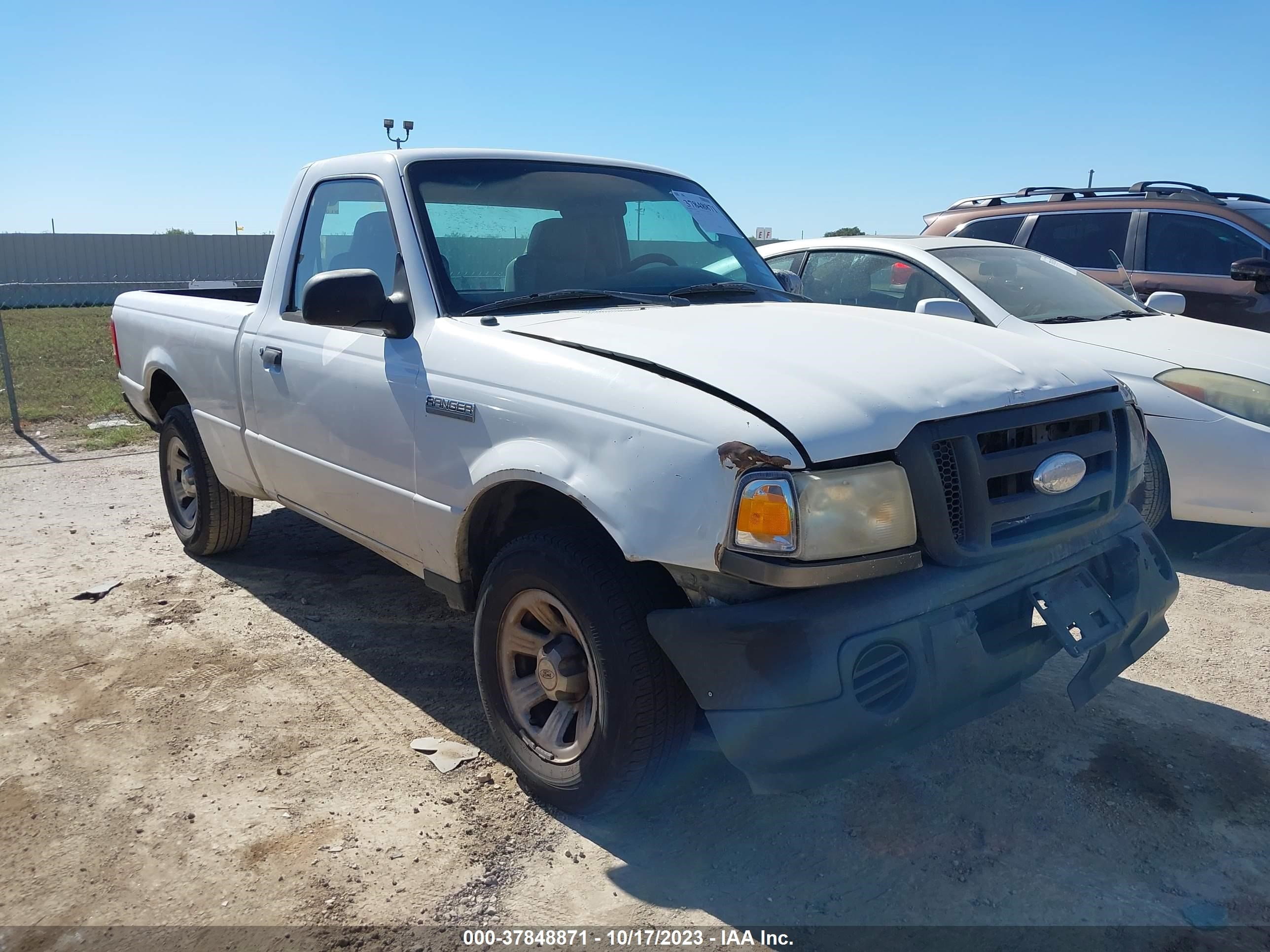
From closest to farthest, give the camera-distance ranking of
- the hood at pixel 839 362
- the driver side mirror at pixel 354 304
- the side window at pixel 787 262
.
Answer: the hood at pixel 839 362, the driver side mirror at pixel 354 304, the side window at pixel 787 262

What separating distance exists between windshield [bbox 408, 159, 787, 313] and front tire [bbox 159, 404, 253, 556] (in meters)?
2.18

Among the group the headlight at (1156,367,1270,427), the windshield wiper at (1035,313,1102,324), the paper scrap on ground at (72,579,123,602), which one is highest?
the windshield wiper at (1035,313,1102,324)

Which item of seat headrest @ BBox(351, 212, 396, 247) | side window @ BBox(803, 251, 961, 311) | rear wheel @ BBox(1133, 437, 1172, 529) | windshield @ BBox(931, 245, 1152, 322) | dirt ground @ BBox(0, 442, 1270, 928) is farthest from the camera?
side window @ BBox(803, 251, 961, 311)

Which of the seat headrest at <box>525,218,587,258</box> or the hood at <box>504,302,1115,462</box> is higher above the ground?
the seat headrest at <box>525,218,587,258</box>

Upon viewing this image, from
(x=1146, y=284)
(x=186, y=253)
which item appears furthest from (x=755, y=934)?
(x=186, y=253)

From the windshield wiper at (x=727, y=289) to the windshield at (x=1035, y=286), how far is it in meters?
2.28

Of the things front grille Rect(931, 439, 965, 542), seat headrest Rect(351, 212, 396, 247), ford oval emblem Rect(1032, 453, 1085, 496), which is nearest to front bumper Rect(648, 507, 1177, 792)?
front grille Rect(931, 439, 965, 542)

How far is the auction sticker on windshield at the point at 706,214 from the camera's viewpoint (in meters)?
4.23

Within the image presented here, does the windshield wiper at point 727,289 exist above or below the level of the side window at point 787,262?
below

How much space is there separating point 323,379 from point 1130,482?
2.84 meters

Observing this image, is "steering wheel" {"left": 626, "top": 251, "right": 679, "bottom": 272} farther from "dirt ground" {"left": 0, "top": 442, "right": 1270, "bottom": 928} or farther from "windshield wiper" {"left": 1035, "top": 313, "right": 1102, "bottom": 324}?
"windshield wiper" {"left": 1035, "top": 313, "right": 1102, "bottom": 324}

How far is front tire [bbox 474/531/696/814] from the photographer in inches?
102

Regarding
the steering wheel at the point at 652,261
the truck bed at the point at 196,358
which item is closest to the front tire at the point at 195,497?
the truck bed at the point at 196,358

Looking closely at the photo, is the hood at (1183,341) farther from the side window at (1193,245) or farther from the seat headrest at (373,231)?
the seat headrest at (373,231)
